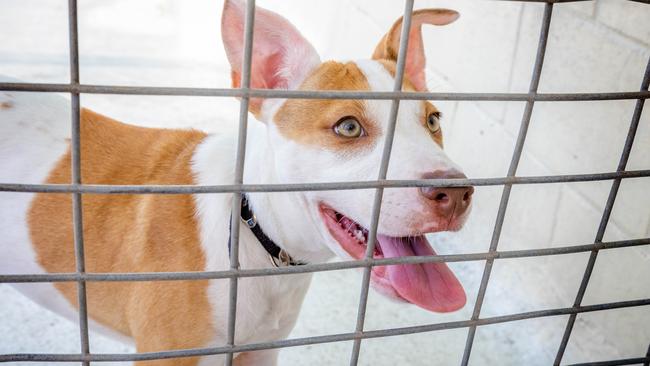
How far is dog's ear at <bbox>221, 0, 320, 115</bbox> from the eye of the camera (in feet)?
4.80

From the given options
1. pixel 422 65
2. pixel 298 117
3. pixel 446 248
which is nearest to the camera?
pixel 298 117

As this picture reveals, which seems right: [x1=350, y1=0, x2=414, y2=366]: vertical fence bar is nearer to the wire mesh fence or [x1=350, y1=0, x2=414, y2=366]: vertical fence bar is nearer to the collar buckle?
the wire mesh fence

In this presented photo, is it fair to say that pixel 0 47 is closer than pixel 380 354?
No

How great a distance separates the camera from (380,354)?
2.39 m

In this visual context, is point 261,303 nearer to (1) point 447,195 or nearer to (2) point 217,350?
(2) point 217,350

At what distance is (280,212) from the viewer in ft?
5.23

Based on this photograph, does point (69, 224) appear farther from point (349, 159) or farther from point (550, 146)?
point (550, 146)

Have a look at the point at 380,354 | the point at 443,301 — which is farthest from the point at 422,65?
the point at 380,354

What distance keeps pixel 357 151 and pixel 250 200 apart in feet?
1.04

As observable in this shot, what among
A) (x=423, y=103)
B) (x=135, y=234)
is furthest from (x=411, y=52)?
(x=135, y=234)

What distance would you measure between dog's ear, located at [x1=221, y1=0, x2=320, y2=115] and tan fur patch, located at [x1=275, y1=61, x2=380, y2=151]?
0.21ft

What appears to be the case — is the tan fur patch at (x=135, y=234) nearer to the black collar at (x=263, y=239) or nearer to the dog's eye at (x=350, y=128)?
the black collar at (x=263, y=239)

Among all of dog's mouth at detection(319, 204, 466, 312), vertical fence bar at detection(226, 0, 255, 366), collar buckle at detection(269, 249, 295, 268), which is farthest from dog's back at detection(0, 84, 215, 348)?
vertical fence bar at detection(226, 0, 255, 366)

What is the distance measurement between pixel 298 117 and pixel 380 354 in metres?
1.17
